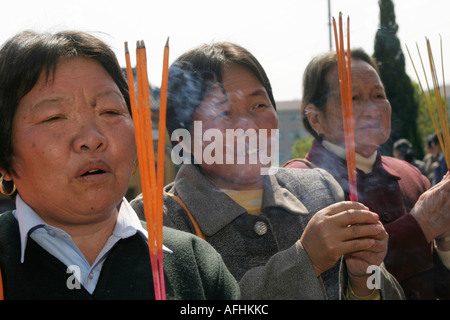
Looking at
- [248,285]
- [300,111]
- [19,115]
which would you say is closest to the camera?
[19,115]

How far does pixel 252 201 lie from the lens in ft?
3.70

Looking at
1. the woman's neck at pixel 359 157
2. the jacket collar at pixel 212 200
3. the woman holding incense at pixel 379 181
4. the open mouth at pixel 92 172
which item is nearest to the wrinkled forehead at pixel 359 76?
the woman holding incense at pixel 379 181

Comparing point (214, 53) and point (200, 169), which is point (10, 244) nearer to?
point (200, 169)

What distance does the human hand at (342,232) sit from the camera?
0.88 metres

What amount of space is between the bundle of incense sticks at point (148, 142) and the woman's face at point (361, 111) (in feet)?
1.46

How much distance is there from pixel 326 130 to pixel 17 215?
0.69 m

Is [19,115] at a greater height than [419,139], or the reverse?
[19,115]

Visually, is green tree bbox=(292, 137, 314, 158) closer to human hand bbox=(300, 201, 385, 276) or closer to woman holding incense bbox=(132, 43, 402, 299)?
woman holding incense bbox=(132, 43, 402, 299)

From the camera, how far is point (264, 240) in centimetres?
106

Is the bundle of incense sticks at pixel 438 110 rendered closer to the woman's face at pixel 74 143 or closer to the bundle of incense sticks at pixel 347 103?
the bundle of incense sticks at pixel 347 103

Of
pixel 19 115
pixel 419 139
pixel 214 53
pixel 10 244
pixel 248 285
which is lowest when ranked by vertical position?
pixel 248 285

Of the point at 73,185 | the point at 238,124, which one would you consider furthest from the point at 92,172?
the point at 238,124

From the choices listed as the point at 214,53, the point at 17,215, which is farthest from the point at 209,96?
the point at 17,215

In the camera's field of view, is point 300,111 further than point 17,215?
Yes
